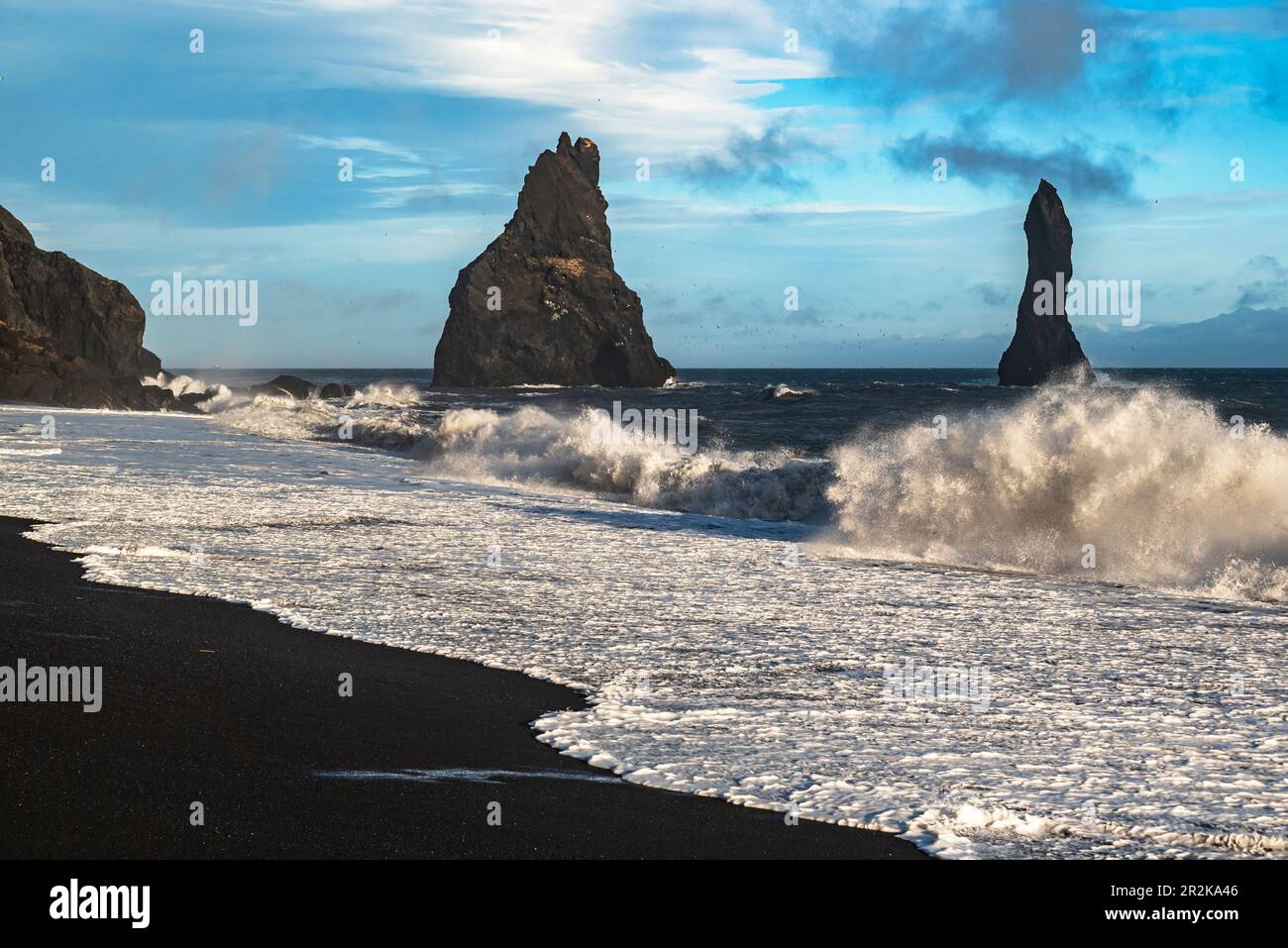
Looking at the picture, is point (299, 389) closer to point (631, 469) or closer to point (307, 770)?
point (631, 469)

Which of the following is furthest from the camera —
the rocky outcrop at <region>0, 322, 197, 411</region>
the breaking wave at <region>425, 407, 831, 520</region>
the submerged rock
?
the submerged rock

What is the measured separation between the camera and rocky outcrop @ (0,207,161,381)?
6462cm

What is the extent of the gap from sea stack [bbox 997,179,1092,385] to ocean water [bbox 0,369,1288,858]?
104m

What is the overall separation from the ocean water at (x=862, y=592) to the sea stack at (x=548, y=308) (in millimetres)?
102880

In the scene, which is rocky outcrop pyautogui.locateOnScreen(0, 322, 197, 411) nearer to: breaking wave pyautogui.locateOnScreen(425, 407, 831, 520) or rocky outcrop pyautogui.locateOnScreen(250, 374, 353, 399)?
rocky outcrop pyautogui.locateOnScreen(250, 374, 353, 399)

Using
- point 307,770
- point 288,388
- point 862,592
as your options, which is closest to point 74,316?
point 288,388

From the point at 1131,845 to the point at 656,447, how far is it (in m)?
19.2

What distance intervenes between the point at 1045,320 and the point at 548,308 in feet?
168

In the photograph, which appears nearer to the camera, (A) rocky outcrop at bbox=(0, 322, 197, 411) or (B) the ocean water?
(B) the ocean water

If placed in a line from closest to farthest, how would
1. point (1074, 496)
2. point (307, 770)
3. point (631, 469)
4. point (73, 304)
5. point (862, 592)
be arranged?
point (307, 770)
point (862, 592)
point (1074, 496)
point (631, 469)
point (73, 304)

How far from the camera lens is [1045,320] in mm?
120125

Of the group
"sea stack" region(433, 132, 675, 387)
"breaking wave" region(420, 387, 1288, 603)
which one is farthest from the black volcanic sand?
"sea stack" region(433, 132, 675, 387)

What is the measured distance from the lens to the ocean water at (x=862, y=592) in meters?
5.39
